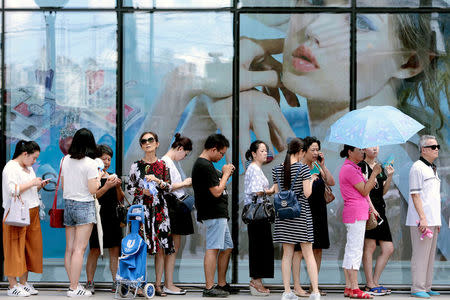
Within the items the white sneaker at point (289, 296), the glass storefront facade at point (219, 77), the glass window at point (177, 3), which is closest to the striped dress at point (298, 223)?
the white sneaker at point (289, 296)

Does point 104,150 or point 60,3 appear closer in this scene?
point 104,150

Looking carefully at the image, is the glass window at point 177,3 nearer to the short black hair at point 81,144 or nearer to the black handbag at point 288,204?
the short black hair at point 81,144

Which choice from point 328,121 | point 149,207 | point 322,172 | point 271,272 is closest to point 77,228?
point 149,207

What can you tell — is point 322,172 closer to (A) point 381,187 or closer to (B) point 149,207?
(A) point 381,187

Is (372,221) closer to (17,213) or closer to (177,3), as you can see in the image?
(177,3)

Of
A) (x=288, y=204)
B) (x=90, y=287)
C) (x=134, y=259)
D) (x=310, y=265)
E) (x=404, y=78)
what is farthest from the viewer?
(x=404, y=78)

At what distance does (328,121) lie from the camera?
1066 centimetres

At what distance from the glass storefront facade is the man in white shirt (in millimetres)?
1050

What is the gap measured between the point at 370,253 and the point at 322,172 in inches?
47.3

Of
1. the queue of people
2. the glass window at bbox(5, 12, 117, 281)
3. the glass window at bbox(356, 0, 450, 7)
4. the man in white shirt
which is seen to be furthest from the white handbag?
the glass window at bbox(356, 0, 450, 7)

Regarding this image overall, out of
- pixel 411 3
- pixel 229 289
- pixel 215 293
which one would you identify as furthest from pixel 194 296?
pixel 411 3

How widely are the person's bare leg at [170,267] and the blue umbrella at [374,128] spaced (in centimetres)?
247

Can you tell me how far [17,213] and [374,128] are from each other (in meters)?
4.36

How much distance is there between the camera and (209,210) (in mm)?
9164
